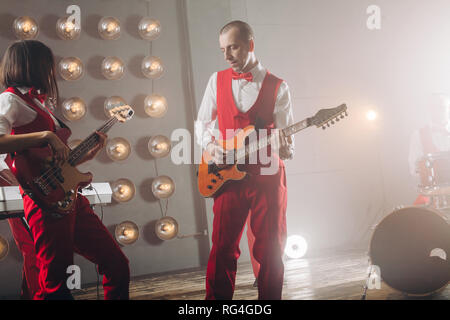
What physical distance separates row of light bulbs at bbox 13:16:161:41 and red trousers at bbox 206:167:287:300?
8.08 feet

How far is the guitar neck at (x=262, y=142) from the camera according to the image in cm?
222

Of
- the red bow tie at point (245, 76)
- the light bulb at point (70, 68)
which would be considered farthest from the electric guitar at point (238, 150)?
the light bulb at point (70, 68)

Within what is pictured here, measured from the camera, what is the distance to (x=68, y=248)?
1.77 metres

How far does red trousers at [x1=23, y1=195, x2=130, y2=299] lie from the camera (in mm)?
1741

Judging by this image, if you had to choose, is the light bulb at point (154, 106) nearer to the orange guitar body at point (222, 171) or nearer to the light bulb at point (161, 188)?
the light bulb at point (161, 188)

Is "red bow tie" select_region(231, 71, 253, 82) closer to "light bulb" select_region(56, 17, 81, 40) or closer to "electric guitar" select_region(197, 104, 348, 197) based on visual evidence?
"electric guitar" select_region(197, 104, 348, 197)

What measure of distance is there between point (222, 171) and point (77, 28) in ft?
8.25

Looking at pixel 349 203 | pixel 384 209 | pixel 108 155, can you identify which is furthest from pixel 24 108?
pixel 384 209

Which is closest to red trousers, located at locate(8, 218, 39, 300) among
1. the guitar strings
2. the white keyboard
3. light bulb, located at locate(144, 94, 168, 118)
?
the white keyboard

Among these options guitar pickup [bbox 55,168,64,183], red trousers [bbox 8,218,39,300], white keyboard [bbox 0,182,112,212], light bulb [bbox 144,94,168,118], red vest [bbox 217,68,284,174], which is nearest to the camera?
guitar pickup [bbox 55,168,64,183]

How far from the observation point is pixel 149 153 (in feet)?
13.7

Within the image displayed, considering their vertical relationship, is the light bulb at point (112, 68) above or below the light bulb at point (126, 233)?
above

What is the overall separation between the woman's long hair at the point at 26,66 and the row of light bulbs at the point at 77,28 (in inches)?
81.7

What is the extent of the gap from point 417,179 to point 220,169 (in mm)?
3695
